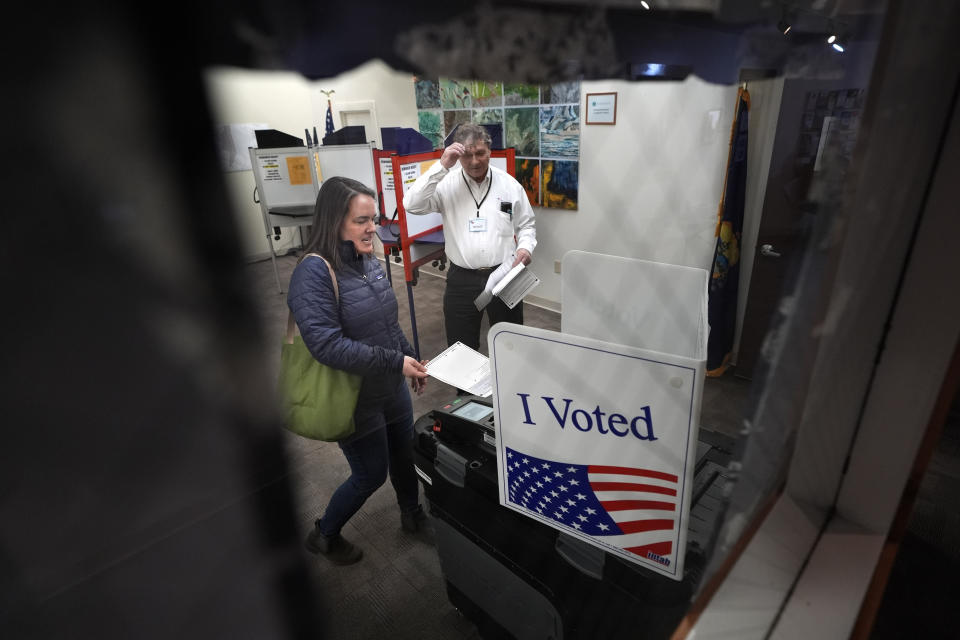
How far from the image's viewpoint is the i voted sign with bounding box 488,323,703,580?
1.40ft

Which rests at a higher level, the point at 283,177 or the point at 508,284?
the point at 283,177

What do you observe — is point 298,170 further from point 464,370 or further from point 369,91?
point 464,370

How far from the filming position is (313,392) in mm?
376

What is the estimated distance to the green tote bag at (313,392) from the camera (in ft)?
0.76

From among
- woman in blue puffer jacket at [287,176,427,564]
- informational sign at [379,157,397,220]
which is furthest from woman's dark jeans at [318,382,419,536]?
informational sign at [379,157,397,220]

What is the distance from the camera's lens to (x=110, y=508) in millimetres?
132

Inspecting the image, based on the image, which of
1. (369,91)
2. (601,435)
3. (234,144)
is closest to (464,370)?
(601,435)

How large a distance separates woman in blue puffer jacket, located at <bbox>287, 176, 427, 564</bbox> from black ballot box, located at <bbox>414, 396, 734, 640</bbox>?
0.14m

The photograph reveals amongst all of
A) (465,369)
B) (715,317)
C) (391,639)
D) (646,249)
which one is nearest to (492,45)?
(465,369)

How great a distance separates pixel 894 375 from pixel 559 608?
0.55m

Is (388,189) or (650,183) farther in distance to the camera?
(388,189)

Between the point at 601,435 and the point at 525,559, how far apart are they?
39 cm

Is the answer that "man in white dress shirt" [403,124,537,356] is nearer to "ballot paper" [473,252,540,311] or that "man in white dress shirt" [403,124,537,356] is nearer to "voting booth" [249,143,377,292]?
"ballot paper" [473,252,540,311]

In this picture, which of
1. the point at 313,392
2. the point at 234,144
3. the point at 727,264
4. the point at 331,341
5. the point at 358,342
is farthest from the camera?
the point at 727,264
